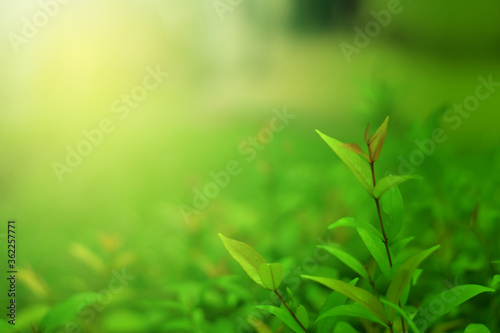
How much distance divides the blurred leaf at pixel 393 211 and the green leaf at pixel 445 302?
0.10 meters

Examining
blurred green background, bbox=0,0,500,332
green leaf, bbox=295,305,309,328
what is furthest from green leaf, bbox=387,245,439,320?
blurred green background, bbox=0,0,500,332

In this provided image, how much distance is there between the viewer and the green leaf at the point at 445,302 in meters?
0.55

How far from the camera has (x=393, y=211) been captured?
574mm

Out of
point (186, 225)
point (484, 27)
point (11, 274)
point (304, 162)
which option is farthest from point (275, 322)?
point (484, 27)

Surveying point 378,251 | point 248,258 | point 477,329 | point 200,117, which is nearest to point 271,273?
point 248,258

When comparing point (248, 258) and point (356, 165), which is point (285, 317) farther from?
point (356, 165)

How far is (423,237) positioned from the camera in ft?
2.93

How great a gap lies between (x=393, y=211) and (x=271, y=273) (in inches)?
7.2

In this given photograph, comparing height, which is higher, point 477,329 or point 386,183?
point 386,183

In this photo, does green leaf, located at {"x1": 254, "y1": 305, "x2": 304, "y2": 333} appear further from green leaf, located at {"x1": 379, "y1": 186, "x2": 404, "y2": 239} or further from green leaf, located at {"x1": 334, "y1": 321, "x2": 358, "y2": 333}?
green leaf, located at {"x1": 379, "y1": 186, "x2": 404, "y2": 239}

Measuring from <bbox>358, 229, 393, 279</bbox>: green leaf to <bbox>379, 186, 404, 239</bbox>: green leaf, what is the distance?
18mm

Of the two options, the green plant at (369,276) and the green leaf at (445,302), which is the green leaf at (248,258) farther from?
the green leaf at (445,302)

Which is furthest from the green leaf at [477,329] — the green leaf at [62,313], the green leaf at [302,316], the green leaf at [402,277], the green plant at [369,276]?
the green leaf at [62,313]

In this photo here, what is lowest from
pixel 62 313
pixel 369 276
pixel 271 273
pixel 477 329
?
pixel 477 329
